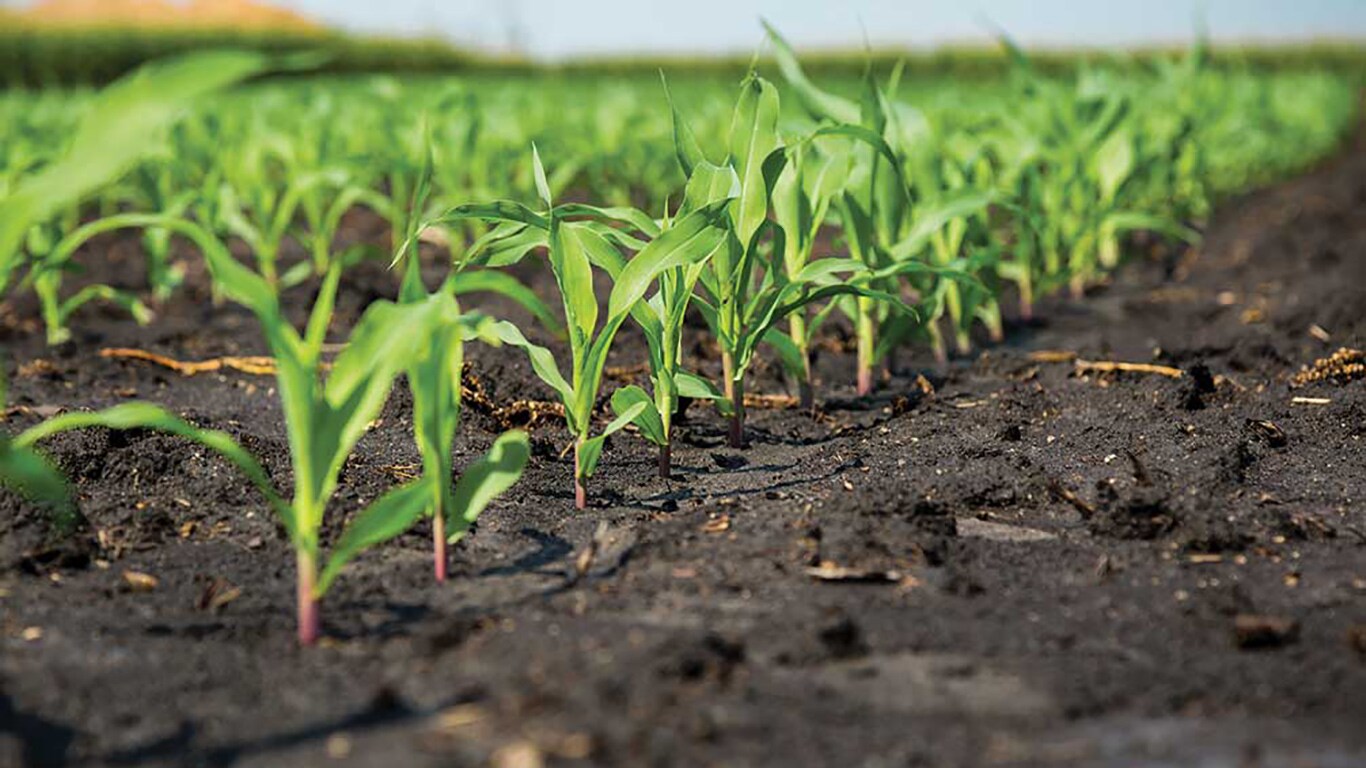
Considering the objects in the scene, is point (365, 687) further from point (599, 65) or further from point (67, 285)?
point (599, 65)

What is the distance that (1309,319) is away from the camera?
482cm

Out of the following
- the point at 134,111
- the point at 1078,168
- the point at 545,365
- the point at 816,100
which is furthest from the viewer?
the point at 1078,168

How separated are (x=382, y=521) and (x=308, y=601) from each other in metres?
0.17

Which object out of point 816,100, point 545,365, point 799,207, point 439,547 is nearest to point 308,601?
point 439,547

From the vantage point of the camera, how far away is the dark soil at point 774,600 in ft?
5.86

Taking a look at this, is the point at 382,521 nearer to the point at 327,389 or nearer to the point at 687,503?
the point at 327,389

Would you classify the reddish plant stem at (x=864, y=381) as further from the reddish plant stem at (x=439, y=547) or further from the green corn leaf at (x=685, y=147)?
the reddish plant stem at (x=439, y=547)

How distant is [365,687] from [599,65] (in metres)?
40.1

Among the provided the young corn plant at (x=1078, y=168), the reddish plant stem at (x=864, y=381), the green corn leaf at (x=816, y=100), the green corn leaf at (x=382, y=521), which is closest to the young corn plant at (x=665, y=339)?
the green corn leaf at (x=382, y=521)

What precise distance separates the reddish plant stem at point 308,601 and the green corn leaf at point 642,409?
0.80 metres

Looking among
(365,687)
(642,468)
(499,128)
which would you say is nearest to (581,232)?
(642,468)

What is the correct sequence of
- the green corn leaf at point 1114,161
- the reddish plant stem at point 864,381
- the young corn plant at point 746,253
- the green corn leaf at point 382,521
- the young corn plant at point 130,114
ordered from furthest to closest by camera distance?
1. the green corn leaf at point 1114,161
2. the reddish plant stem at point 864,381
3. the young corn plant at point 746,253
4. the green corn leaf at point 382,521
5. the young corn plant at point 130,114

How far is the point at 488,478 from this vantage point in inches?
91.3

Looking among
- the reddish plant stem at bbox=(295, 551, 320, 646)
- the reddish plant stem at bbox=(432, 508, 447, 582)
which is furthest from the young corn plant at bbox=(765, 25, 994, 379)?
the reddish plant stem at bbox=(295, 551, 320, 646)
